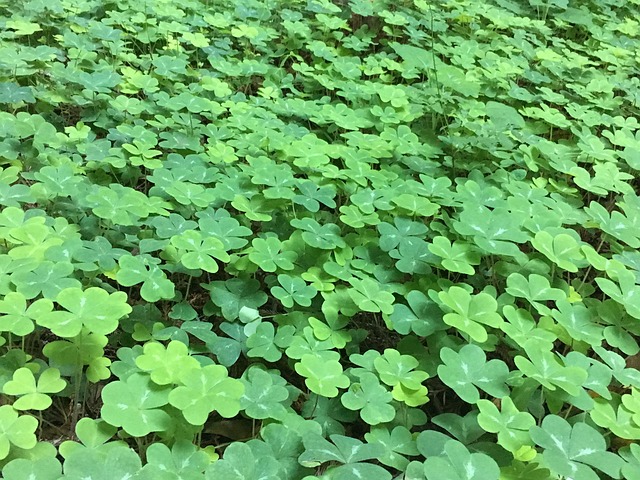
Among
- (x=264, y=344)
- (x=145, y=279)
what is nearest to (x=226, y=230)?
(x=145, y=279)

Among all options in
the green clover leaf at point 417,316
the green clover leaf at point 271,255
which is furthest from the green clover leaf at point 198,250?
the green clover leaf at point 417,316

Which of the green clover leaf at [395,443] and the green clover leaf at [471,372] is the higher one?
the green clover leaf at [471,372]

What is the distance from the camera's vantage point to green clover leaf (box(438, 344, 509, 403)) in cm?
160

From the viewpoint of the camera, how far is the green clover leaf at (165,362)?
1.55 meters

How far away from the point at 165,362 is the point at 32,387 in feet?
1.26

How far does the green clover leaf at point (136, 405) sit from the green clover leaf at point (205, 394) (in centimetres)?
6

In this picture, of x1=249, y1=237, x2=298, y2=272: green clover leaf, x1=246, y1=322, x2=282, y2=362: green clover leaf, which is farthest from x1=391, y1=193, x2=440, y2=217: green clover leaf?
x1=246, y1=322, x2=282, y2=362: green clover leaf

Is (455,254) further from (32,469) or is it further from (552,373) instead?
(32,469)

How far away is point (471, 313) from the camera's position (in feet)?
5.99

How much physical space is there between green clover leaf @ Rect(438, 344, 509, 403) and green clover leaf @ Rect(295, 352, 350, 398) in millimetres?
321

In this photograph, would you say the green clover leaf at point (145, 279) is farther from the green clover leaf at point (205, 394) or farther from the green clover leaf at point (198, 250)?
the green clover leaf at point (205, 394)

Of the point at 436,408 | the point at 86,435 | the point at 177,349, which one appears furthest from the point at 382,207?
the point at 86,435

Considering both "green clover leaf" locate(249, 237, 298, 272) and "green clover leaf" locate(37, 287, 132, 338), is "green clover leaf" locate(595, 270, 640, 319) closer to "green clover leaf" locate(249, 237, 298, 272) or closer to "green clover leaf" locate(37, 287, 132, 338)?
"green clover leaf" locate(249, 237, 298, 272)

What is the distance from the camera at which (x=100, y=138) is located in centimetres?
299
